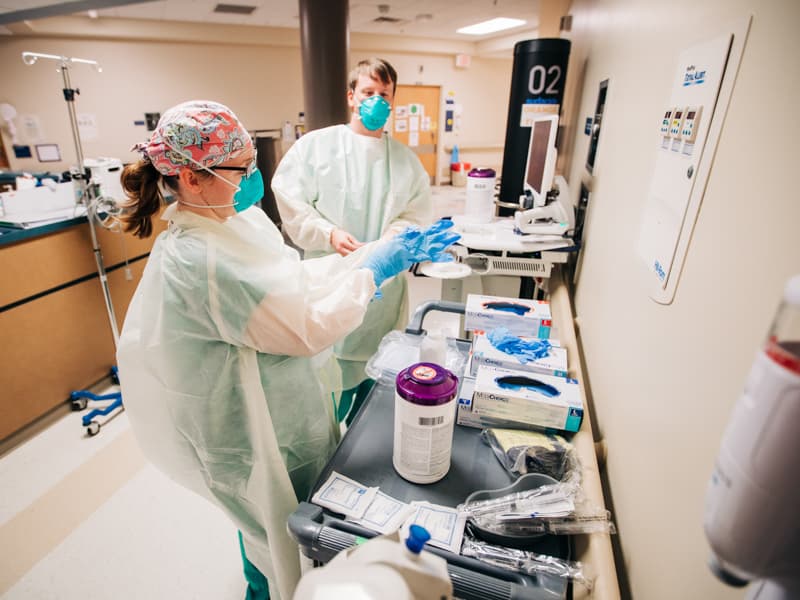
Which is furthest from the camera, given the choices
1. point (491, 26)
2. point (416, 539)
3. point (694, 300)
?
point (491, 26)

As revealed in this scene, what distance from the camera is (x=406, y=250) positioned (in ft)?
3.97

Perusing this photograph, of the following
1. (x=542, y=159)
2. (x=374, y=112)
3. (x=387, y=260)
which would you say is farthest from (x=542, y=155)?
(x=387, y=260)

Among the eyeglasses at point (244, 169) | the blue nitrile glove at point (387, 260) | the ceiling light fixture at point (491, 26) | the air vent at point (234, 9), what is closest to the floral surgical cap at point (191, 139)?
the eyeglasses at point (244, 169)

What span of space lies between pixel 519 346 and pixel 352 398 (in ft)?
3.43

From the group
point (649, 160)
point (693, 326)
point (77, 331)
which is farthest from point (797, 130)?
point (77, 331)

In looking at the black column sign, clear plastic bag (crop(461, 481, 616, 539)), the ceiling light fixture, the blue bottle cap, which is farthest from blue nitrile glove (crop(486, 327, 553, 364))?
the ceiling light fixture

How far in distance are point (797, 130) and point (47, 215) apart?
329cm

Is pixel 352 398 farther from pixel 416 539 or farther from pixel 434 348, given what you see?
pixel 416 539

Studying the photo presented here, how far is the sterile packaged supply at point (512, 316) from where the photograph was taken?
Answer: 48.0 inches

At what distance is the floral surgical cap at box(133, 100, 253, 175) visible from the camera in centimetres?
91

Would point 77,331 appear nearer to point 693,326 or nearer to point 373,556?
point 373,556

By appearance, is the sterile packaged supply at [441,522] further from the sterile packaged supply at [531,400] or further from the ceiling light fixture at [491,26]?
the ceiling light fixture at [491,26]

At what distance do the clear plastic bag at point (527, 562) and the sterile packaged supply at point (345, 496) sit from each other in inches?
7.6

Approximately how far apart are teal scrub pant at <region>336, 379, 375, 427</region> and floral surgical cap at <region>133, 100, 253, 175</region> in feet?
3.87
